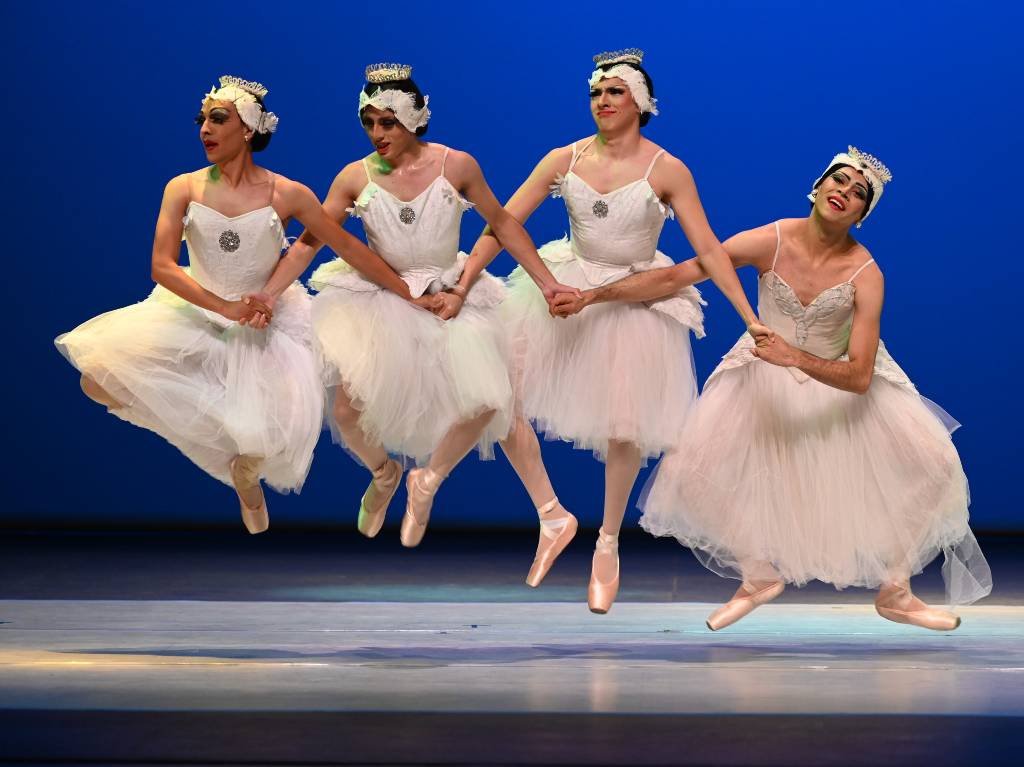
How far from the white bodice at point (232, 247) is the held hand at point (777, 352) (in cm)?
143

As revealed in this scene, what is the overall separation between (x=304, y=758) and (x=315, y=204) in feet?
6.60

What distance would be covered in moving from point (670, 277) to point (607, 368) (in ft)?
1.06

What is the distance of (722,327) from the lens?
7328 mm

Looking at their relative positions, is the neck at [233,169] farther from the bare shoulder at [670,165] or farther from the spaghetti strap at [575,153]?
the bare shoulder at [670,165]

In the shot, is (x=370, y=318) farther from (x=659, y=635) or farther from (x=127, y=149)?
(x=127, y=149)

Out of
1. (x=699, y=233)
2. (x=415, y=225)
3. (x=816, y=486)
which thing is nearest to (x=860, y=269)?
(x=699, y=233)

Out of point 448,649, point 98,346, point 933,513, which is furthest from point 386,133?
point 933,513

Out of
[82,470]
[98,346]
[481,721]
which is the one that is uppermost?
[98,346]

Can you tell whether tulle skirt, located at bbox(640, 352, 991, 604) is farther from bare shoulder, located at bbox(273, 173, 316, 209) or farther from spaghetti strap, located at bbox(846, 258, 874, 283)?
bare shoulder, located at bbox(273, 173, 316, 209)

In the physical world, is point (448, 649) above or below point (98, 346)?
below

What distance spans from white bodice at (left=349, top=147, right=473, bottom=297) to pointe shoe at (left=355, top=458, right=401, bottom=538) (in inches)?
25.0

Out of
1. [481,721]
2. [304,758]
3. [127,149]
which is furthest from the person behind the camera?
[127,149]

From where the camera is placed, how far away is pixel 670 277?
4984 mm

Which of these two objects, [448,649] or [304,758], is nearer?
[304,758]
